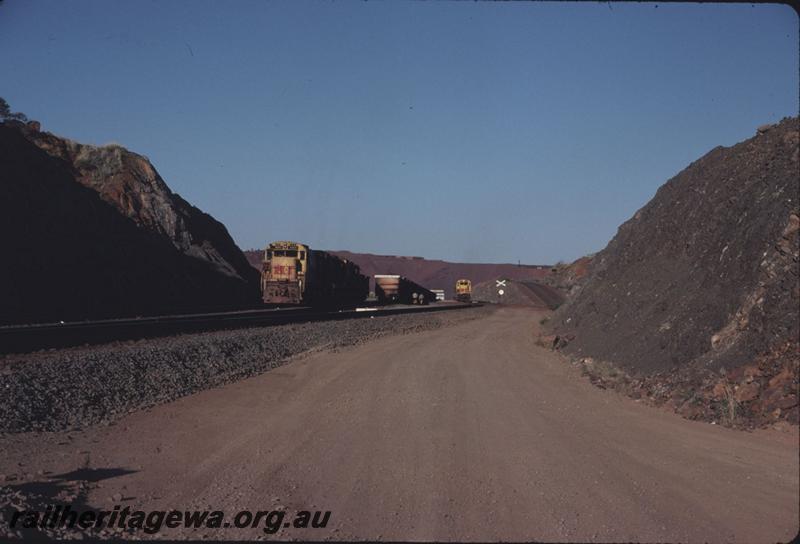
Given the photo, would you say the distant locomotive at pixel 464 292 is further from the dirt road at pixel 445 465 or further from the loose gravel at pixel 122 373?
the dirt road at pixel 445 465

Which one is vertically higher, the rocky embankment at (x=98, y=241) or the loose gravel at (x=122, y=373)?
the rocky embankment at (x=98, y=241)

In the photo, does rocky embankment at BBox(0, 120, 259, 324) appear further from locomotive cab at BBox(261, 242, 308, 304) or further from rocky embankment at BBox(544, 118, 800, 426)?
rocky embankment at BBox(544, 118, 800, 426)

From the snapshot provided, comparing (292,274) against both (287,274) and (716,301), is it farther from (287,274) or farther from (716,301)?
(716,301)

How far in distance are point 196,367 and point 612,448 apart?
1095 centimetres

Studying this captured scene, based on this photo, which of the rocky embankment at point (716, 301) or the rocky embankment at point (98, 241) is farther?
the rocky embankment at point (98, 241)

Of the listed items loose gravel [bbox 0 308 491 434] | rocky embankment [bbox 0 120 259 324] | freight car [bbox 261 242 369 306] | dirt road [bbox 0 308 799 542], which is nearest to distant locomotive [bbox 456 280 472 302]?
rocky embankment [bbox 0 120 259 324]

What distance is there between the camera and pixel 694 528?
588 cm

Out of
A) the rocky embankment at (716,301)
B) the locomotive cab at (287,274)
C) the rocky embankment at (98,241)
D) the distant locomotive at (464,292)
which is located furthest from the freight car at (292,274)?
the distant locomotive at (464,292)

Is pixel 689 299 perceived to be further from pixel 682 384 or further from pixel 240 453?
pixel 240 453

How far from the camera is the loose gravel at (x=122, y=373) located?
1114cm

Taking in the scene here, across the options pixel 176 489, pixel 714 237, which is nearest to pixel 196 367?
pixel 176 489

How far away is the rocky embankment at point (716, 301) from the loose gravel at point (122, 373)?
838cm

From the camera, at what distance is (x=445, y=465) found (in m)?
7.74

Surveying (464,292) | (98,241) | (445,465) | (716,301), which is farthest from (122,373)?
(464,292)
